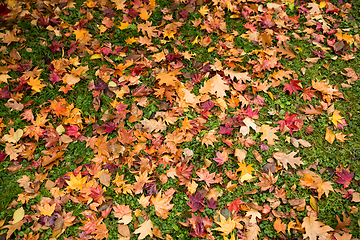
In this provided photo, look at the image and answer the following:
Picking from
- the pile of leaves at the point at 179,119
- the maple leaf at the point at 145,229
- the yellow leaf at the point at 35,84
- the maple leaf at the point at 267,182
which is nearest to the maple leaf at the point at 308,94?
the pile of leaves at the point at 179,119

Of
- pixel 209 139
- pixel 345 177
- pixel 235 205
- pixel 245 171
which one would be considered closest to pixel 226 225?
pixel 235 205

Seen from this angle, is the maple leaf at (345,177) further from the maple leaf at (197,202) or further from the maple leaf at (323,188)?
the maple leaf at (197,202)

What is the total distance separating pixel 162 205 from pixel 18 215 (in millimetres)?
1506

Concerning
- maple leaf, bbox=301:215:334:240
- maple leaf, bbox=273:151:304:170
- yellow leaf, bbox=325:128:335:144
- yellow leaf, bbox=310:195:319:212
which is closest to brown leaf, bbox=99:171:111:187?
maple leaf, bbox=273:151:304:170

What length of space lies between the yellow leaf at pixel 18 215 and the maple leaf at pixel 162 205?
135 cm

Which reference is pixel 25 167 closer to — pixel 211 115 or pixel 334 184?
pixel 211 115

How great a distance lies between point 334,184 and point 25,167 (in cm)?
356

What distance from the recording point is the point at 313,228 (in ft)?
7.95

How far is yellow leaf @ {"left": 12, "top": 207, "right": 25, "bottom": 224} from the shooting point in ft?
7.94

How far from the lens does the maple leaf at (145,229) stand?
2.38 m

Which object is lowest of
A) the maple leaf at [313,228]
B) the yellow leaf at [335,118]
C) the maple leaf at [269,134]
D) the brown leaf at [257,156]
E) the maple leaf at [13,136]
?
A: the maple leaf at [313,228]

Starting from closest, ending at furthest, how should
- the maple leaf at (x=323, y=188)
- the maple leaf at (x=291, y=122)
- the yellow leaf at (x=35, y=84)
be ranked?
the maple leaf at (x=323, y=188)
the maple leaf at (x=291, y=122)
the yellow leaf at (x=35, y=84)

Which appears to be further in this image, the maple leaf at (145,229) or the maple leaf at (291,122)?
the maple leaf at (291,122)

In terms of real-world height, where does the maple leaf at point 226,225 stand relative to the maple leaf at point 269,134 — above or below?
below
